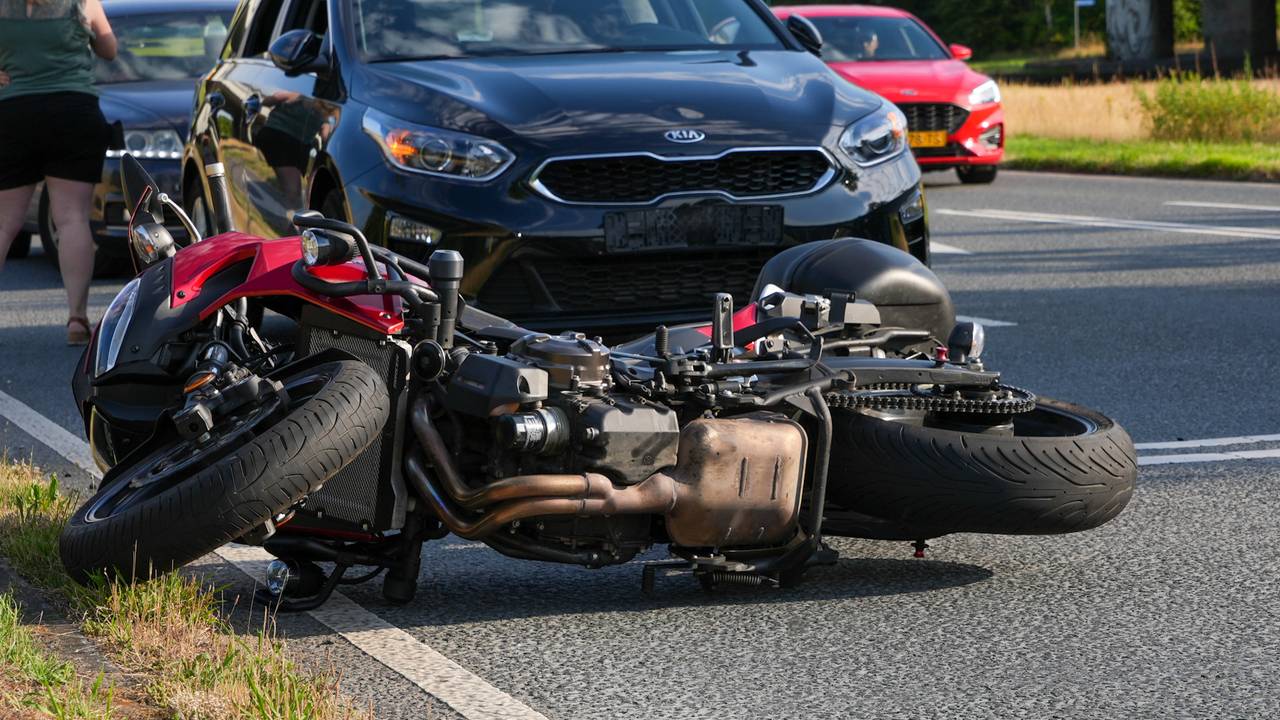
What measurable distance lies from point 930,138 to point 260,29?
978cm

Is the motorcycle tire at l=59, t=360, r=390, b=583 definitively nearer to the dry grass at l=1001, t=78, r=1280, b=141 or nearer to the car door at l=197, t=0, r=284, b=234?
the car door at l=197, t=0, r=284, b=234

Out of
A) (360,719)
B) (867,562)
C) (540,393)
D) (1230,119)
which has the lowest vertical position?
(1230,119)

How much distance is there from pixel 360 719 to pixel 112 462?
1530 mm

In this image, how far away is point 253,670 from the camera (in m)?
3.72

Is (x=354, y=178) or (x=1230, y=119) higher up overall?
(x=354, y=178)

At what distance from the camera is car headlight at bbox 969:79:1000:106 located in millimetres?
18000

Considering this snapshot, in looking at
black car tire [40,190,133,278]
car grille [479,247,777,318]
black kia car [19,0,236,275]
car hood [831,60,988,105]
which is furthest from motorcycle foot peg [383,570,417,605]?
car hood [831,60,988,105]

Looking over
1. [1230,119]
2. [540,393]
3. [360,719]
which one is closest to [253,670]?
[360,719]

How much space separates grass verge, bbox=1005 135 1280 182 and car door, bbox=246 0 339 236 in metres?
A: 12.1

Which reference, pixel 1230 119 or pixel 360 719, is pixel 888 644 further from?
pixel 1230 119

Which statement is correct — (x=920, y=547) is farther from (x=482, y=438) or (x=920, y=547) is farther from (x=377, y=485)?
(x=377, y=485)

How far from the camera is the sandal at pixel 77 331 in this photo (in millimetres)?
9102

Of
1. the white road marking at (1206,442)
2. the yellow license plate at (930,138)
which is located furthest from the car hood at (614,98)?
the yellow license plate at (930,138)

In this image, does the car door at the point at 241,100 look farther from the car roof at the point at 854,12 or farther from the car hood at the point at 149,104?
the car roof at the point at 854,12
